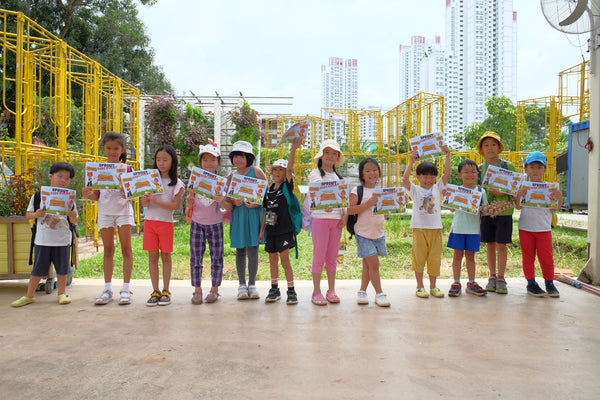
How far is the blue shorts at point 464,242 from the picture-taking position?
403 cm

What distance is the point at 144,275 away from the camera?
5.82 meters

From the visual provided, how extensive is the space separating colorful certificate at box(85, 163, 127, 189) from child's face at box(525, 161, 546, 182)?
13.3 ft

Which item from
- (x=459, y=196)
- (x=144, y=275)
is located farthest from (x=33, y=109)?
(x=459, y=196)

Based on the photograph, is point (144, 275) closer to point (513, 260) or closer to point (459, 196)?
point (459, 196)

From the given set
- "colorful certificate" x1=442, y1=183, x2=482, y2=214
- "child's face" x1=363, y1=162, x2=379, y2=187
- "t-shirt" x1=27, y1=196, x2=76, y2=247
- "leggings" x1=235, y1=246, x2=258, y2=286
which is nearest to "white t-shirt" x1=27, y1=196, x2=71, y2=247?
"t-shirt" x1=27, y1=196, x2=76, y2=247

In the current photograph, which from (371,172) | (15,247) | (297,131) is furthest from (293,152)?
(15,247)

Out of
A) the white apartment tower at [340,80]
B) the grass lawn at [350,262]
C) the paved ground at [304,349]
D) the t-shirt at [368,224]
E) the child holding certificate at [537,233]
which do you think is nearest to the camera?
the paved ground at [304,349]

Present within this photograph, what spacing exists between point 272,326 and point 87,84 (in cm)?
700

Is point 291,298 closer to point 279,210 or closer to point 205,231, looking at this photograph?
point 279,210

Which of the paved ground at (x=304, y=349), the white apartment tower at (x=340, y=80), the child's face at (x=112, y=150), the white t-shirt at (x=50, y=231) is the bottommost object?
the paved ground at (x=304, y=349)

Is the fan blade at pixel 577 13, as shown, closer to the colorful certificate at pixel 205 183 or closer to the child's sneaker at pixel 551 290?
the child's sneaker at pixel 551 290

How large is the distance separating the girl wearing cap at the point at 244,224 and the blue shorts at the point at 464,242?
1964mm

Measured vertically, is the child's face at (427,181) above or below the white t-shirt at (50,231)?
above

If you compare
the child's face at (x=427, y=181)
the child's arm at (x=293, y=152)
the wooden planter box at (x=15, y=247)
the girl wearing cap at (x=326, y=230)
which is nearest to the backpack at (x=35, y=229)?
the wooden planter box at (x=15, y=247)
